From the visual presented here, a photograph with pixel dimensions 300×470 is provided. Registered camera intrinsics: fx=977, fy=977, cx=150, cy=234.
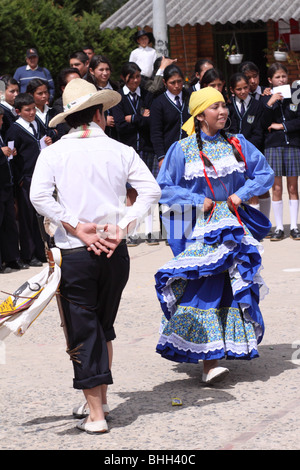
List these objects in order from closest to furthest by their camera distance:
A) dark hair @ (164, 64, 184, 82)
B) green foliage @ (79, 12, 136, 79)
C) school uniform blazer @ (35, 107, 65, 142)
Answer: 1. school uniform blazer @ (35, 107, 65, 142)
2. dark hair @ (164, 64, 184, 82)
3. green foliage @ (79, 12, 136, 79)

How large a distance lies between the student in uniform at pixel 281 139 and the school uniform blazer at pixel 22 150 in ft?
8.65

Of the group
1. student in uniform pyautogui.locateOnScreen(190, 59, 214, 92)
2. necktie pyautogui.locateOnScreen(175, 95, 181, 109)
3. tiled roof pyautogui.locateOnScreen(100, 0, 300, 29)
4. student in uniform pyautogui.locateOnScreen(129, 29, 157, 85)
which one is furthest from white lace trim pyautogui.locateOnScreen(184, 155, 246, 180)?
tiled roof pyautogui.locateOnScreen(100, 0, 300, 29)

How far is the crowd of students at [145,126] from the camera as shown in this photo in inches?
398

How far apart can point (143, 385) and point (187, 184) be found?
1284 millimetres

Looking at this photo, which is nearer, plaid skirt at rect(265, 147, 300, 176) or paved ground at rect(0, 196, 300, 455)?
paved ground at rect(0, 196, 300, 455)

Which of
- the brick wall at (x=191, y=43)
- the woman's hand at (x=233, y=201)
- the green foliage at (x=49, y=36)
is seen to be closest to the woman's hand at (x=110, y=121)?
the woman's hand at (x=233, y=201)

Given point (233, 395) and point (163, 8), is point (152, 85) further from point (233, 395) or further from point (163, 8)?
point (233, 395)

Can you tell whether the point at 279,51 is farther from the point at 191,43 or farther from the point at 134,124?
the point at 134,124

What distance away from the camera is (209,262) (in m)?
5.87

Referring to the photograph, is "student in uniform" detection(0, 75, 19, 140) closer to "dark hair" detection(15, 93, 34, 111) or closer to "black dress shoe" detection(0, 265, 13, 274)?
"dark hair" detection(15, 93, 34, 111)

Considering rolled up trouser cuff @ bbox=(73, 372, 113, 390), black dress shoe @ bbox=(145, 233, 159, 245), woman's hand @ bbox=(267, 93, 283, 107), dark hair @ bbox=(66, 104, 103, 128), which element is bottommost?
black dress shoe @ bbox=(145, 233, 159, 245)

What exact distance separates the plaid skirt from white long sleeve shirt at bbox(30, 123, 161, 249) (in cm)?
607

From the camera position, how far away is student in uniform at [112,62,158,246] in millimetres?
11055

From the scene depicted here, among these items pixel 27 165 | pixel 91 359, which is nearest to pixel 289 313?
pixel 91 359
